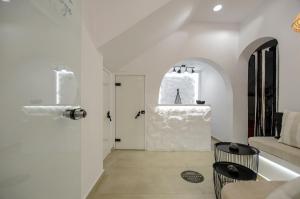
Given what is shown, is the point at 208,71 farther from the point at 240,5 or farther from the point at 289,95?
the point at 289,95

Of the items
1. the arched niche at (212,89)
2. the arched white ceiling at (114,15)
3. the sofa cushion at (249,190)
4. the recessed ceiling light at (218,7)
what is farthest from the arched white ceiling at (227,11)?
the sofa cushion at (249,190)

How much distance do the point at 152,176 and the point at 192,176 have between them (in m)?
0.64

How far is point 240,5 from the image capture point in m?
3.06

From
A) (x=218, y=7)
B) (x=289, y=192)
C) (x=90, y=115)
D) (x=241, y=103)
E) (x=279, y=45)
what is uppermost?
(x=218, y=7)

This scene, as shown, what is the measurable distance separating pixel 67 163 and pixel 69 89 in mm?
358

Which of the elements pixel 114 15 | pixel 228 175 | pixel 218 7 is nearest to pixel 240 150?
pixel 228 175

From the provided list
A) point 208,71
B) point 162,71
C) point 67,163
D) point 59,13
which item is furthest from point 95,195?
point 208,71

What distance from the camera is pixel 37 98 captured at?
21.9 inches

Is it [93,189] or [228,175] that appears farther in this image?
[93,189]

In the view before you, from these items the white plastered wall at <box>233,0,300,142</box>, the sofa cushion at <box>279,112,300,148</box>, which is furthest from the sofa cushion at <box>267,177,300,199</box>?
the white plastered wall at <box>233,0,300,142</box>

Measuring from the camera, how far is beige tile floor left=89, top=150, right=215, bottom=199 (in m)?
2.00

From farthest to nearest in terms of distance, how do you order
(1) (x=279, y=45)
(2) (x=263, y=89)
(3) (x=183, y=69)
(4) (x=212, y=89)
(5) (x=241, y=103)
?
(3) (x=183, y=69) → (4) (x=212, y=89) → (5) (x=241, y=103) → (2) (x=263, y=89) → (1) (x=279, y=45)

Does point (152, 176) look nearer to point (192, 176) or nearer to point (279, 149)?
point (192, 176)

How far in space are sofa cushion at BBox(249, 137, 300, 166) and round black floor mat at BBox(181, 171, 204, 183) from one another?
102 cm
